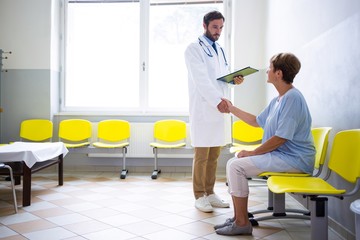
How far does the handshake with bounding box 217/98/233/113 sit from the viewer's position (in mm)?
2871

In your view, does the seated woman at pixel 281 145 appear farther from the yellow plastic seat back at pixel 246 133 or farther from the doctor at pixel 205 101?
the yellow plastic seat back at pixel 246 133

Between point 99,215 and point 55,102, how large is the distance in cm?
284

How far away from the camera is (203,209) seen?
2992 mm

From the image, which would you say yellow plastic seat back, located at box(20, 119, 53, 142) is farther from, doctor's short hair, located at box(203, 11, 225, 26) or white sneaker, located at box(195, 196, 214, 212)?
doctor's short hair, located at box(203, 11, 225, 26)

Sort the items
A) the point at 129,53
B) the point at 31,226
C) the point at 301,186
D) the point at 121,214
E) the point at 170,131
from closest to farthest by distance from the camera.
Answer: the point at 301,186
the point at 31,226
the point at 121,214
the point at 170,131
the point at 129,53

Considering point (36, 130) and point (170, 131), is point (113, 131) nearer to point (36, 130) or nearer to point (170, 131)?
point (170, 131)

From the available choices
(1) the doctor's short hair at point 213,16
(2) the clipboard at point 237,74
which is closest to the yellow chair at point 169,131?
(2) the clipboard at point 237,74

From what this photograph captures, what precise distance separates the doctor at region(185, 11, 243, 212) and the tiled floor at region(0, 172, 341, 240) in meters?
Answer: 0.25

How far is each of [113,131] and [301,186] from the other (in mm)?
3423

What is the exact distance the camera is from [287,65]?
7.43 feet

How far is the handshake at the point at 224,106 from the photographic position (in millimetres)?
2871

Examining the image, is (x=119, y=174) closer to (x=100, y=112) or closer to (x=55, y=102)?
(x=100, y=112)

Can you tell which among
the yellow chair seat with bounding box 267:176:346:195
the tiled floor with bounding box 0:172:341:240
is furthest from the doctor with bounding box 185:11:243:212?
the yellow chair seat with bounding box 267:176:346:195

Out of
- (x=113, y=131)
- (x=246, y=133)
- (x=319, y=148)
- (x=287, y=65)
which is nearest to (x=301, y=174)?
(x=319, y=148)
